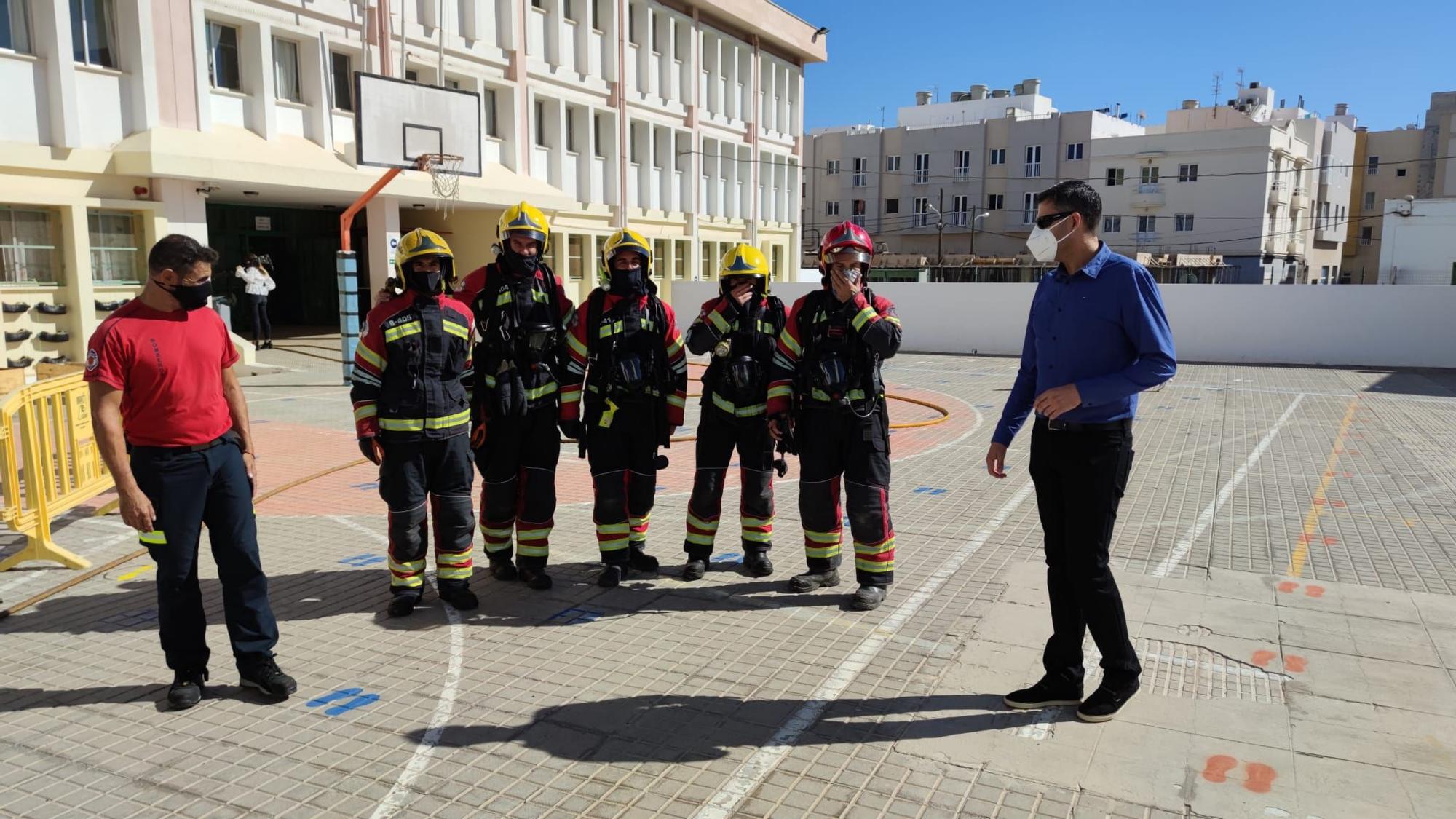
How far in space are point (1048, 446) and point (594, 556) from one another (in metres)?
3.57

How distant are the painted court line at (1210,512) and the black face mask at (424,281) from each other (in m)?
4.68

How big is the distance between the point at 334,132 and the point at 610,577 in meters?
17.2

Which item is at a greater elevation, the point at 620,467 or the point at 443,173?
the point at 443,173

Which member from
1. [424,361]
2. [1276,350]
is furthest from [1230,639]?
[1276,350]

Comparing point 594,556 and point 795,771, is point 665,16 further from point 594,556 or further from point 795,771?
point 795,771


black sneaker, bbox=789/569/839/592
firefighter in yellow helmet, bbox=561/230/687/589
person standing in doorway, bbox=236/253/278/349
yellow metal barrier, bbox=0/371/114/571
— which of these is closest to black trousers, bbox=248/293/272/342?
person standing in doorway, bbox=236/253/278/349

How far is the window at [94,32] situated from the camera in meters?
15.4

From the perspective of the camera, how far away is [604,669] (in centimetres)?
462

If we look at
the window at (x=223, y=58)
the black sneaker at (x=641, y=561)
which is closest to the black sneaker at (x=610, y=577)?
the black sneaker at (x=641, y=561)

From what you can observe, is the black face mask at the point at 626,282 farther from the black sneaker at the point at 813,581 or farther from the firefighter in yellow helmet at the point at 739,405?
the black sneaker at the point at 813,581

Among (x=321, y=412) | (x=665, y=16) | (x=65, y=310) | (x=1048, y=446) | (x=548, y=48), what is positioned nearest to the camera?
(x=1048, y=446)

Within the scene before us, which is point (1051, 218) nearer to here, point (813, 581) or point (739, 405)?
point (739, 405)

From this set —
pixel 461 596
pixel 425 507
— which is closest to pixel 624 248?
pixel 425 507

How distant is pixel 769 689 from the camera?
4.41 m
